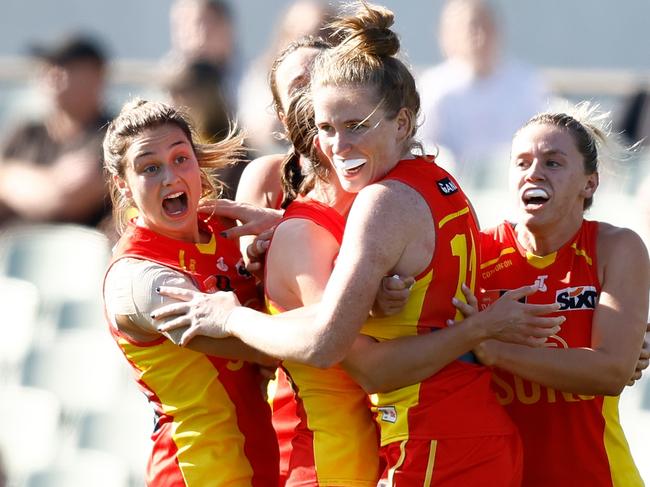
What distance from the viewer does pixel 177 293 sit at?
120 inches

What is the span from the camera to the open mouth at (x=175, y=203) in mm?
3232

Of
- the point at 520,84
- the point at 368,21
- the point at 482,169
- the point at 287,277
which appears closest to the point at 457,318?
the point at 287,277

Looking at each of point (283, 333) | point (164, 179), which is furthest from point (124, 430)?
point (283, 333)

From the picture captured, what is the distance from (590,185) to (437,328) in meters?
0.63

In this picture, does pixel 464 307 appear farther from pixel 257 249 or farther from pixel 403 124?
pixel 257 249

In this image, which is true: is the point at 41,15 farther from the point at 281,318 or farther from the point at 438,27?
the point at 281,318

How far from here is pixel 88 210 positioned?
6.42 m

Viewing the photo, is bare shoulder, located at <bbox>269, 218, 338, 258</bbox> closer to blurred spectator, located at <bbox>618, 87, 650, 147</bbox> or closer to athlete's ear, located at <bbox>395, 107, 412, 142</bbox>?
athlete's ear, located at <bbox>395, 107, 412, 142</bbox>

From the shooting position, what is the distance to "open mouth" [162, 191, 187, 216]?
10.6 ft

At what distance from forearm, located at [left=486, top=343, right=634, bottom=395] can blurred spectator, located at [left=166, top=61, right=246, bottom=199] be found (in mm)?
3140

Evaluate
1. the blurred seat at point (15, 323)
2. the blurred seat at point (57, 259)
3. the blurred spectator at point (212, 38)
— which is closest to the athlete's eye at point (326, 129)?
the blurred seat at point (57, 259)

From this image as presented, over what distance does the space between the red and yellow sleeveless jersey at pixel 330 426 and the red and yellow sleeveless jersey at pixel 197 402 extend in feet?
0.88

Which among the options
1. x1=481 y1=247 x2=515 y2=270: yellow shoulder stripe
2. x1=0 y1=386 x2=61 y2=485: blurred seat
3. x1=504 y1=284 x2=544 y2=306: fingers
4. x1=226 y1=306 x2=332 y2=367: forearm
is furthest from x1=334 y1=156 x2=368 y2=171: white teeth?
x1=0 y1=386 x2=61 y2=485: blurred seat

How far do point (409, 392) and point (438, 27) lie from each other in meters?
5.36
